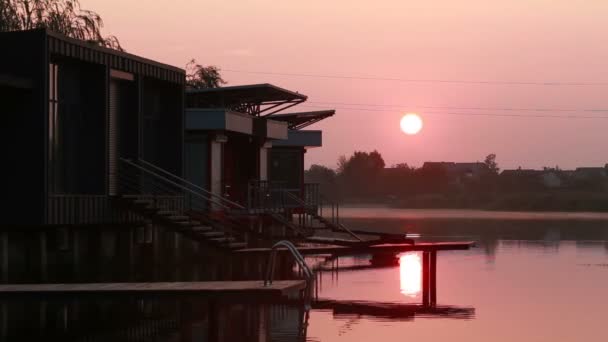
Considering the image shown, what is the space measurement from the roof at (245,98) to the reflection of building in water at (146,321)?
18.0 meters

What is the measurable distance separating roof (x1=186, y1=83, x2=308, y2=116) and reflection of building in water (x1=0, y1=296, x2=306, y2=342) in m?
18.0

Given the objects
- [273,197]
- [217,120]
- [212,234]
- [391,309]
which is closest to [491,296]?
[391,309]

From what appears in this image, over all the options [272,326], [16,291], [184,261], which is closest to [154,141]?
[184,261]

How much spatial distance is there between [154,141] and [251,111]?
13483mm

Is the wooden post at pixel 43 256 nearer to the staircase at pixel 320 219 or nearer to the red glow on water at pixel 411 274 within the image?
the red glow on water at pixel 411 274

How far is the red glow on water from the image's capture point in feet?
112

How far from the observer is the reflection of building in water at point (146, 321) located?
2184 centimetres

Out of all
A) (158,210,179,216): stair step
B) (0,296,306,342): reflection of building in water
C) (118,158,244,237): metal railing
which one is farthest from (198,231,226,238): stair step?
(0,296,306,342): reflection of building in water

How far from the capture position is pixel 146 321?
24.8 m

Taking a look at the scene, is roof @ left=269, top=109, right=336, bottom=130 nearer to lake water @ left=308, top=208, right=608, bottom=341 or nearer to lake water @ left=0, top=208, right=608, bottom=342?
lake water @ left=308, top=208, right=608, bottom=341

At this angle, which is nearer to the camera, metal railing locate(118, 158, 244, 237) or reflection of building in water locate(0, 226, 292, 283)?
reflection of building in water locate(0, 226, 292, 283)

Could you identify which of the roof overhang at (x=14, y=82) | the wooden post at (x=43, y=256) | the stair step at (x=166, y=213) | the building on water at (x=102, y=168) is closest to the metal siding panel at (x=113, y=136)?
the building on water at (x=102, y=168)

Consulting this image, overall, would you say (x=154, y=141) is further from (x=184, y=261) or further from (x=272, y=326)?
(x=272, y=326)

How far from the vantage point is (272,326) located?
24.0 meters
